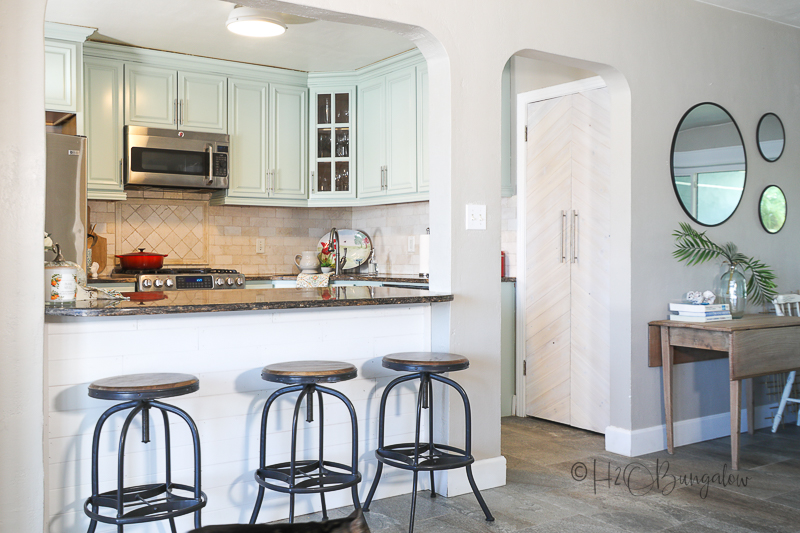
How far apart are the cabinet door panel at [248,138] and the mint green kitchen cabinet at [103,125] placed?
783mm

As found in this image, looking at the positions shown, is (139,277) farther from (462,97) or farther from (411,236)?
(462,97)

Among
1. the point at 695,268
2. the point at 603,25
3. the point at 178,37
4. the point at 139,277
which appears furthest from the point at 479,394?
the point at 178,37

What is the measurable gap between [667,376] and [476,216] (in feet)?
4.57

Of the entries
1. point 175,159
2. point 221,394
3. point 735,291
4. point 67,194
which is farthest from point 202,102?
point 735,291

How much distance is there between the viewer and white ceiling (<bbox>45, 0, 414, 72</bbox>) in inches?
162

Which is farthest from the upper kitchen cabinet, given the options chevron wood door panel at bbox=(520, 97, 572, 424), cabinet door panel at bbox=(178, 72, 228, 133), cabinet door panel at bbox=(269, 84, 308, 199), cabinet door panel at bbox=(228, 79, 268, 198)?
cabinet door panel at bbox=(178, 72, 228, 133)

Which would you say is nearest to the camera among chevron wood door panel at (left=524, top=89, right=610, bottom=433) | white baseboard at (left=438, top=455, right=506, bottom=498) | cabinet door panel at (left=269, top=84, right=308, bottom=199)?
white baseboard at (left=438, top=455, right=506, bottom=498)

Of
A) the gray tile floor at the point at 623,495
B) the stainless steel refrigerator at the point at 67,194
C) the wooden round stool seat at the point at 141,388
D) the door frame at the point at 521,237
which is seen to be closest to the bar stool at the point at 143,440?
the wooden round stool seat at the point at 141,388

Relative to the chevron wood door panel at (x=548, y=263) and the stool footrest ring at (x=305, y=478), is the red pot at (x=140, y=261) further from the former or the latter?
the stool footrest ring at (x=305, y=478)

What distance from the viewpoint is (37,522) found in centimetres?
227

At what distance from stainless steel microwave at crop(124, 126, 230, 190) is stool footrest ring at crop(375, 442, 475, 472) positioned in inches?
112

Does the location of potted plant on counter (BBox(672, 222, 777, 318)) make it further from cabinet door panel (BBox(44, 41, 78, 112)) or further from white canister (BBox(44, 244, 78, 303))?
cabinet door panel (BBox(44, 41, 78, 112))

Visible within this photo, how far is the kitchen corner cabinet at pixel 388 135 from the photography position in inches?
199

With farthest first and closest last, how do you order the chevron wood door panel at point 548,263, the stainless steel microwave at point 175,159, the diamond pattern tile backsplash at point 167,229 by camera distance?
the diamond pattern tile backsplash at point 167,229 < the stainless steel microwave at point 175,159 < the chevron wood door panel at point 548,263
